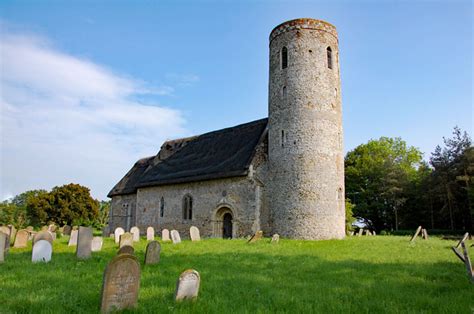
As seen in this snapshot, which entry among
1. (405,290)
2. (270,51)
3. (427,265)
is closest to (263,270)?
(405,290)

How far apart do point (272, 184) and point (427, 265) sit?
1173 cm

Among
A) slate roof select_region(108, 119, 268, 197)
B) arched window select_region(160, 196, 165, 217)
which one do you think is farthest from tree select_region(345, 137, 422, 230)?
arched window select_region(160, 196, 165, 217)

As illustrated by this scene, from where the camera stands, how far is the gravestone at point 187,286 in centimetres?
601

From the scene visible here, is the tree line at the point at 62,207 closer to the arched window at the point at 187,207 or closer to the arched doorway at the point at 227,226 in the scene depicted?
the arched window at the point at 187,207

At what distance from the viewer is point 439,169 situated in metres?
34.5

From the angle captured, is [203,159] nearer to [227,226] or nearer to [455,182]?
[227,226]

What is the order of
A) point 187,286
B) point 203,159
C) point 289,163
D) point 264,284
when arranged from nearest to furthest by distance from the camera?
point 187,286 → point 264,284 → point 289,163 → point 203,159

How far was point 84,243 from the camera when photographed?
1103 centimetres

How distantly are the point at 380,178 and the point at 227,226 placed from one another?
24.9 metres

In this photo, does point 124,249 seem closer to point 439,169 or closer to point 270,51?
point 270,51

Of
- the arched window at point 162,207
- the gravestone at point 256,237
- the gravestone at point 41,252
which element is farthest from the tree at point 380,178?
the gravestone at point 41,252

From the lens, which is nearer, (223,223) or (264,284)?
(264,284)

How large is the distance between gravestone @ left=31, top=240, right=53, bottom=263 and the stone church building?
39.4ft

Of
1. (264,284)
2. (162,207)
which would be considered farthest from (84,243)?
(162,207)
